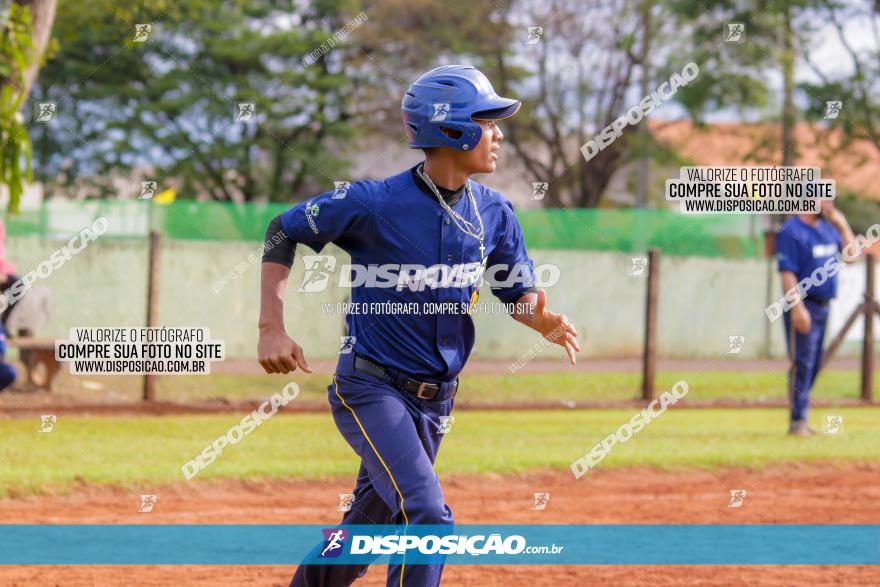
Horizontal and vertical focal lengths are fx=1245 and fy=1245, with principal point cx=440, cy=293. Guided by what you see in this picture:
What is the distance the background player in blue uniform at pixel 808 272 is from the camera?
1152 cm

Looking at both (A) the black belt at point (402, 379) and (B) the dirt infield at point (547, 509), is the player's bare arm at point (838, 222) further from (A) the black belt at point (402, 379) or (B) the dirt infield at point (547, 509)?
(A) the black belt at point (402, 379)

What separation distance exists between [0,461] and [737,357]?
14564 millimetres

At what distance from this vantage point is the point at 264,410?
1323 centimetres

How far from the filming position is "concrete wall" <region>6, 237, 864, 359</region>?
17125 mm

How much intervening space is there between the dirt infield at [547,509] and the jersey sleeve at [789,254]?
72.9 inches

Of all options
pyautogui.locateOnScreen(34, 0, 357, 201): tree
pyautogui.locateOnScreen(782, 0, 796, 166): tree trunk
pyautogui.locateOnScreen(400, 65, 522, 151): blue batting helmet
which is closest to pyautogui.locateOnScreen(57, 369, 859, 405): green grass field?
pyautogui.locateOnScreen(782, 0, 796, 166): tree trunk

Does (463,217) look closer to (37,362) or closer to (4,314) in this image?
(4,314)

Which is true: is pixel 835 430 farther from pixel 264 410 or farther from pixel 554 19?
pixel 554 19

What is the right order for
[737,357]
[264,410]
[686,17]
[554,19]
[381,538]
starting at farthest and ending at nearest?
[554,19] < [686,17] < [737,357] < [264,410] < [381,538]

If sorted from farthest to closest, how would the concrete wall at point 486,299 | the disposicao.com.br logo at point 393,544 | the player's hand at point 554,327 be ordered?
the concrete wall at point 486,299, the player's hand at point 554,327, the disposicao.com.br logo at point 393,544

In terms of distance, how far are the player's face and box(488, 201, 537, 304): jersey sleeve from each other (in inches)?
13.1

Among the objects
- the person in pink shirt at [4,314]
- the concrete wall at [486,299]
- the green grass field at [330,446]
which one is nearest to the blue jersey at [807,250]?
the green grass field at [330,446]

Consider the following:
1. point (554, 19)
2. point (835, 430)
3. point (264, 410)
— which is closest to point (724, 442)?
point (835, 430)

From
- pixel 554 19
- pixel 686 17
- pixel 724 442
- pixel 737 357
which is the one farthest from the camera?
pixel 554 19
